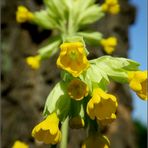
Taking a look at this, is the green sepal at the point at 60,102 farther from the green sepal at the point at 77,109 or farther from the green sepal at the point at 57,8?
the green sepal at the point at 57,8

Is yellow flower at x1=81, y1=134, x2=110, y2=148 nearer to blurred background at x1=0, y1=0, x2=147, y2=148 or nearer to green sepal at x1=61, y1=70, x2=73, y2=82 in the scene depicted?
green sepal at x1=61, y1=70, x2=73, y2=82

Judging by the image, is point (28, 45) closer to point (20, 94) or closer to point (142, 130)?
point (20, 94)

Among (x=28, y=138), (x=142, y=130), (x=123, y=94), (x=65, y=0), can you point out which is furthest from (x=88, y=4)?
(x=142, y=130)

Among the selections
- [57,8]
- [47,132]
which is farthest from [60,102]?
[57,8]

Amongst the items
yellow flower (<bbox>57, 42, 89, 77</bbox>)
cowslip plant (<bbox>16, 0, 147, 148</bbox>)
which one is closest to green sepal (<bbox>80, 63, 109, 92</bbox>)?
cowslip plant (<bbox>16, 0, 147, 148</bbox>)

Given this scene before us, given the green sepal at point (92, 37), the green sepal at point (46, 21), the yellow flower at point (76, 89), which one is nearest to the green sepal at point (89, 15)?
the green sepal at point (92, 37)
